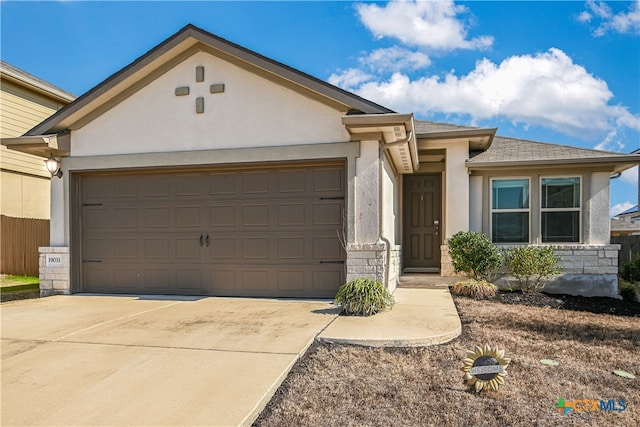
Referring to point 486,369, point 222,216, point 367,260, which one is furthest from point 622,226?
point 486,369

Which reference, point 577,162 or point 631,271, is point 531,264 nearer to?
point 577,162

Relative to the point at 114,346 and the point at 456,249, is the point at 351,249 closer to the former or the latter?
the point at 456,249

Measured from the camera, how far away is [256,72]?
7492 mm

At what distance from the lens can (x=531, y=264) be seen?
871cm

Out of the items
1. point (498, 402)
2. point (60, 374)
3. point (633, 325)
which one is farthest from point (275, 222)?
point (633, 325)

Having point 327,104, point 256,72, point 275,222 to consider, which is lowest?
point 275,222

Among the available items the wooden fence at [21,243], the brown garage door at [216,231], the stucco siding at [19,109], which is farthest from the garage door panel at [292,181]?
the stucco siding at [19,109]

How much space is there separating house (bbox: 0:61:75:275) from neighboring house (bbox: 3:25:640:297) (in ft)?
16.8

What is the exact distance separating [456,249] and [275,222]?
3931mm

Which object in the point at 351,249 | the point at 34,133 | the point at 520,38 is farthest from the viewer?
the point at 520,38

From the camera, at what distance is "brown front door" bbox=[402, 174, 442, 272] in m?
10.6

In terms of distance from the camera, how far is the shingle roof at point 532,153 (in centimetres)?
926

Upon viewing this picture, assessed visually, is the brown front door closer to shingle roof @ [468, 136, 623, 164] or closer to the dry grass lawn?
shingle roof @ [468, 136, 623, 164]

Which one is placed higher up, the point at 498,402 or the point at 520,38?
the point at 520,38
